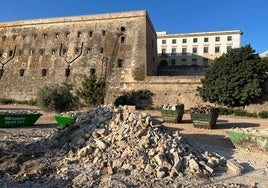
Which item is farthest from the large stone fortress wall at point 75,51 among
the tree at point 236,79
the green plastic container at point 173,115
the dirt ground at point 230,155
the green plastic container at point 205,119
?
the dirt ground at point 230,155

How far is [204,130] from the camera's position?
16062 millimetres

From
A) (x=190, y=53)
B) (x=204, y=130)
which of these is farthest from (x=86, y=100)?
(x=190, y=53)

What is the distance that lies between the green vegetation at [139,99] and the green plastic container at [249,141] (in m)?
19.6

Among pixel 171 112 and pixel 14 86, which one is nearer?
pixel 171 112

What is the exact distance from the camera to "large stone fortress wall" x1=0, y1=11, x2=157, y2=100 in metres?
33.7

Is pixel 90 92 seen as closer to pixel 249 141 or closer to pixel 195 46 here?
pixel 249 141

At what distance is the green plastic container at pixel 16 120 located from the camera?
14695 millimetres

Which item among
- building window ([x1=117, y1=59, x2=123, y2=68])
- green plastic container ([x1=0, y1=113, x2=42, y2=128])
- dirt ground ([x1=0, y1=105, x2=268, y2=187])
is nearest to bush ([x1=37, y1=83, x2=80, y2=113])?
dirt ground ([x1=0, y1=105, x2=268, y2=187])

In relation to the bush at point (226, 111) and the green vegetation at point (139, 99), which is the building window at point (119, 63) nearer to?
the green vegetation at point (139, 99)

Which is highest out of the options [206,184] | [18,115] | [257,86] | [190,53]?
[190,53]

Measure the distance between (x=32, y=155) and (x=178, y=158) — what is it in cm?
452

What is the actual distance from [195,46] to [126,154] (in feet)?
166

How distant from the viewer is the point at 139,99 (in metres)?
31.1

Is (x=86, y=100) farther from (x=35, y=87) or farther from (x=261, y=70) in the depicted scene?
(x=261, y=70)
